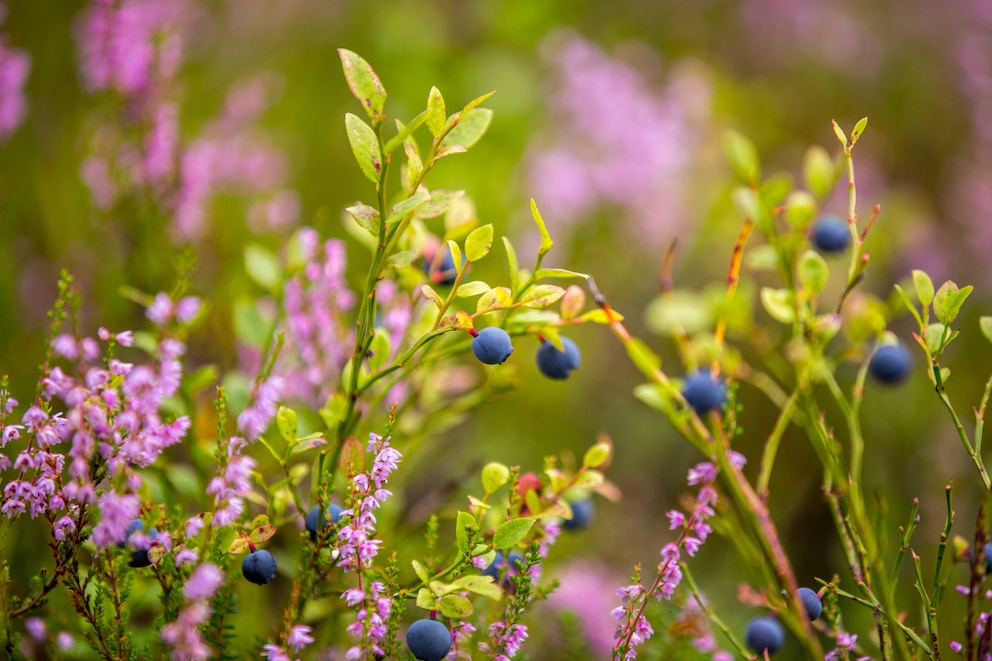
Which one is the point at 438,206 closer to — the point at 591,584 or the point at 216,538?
the point at 216,538

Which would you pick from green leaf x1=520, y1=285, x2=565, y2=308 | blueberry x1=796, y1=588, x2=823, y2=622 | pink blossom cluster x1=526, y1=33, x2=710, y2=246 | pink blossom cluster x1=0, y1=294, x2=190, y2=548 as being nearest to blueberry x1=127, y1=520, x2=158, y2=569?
pink blossom cluster x1=0, y1=294, x2=190, y2=548

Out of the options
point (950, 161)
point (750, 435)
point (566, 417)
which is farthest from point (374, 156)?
point (950, 161)

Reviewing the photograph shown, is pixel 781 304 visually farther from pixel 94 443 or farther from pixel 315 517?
pixel 94 443

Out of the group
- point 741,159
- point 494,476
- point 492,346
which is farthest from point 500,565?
point 741,159

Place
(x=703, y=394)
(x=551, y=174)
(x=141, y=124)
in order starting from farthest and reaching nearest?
1. (x=551, y=174)
2. (x=141, y=124)
3. (x=703, y=394)

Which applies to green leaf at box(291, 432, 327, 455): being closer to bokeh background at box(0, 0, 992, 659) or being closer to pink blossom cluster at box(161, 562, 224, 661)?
pink blossom cluster at box(161, 562, 224, 661)
